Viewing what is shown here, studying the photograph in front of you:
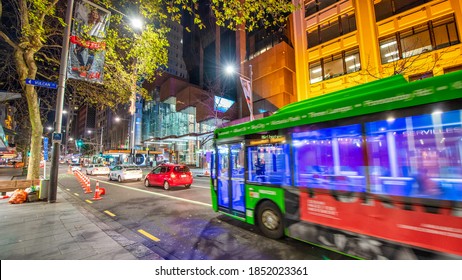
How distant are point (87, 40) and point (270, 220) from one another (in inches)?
425

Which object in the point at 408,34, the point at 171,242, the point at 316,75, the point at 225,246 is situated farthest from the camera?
the point at 316,75

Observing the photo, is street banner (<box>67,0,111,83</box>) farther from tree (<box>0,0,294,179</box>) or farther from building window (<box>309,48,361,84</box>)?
building window (<box>309,48,361,84</box>)

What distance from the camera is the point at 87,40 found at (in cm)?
948

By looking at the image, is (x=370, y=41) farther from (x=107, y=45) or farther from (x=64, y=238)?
(x=64, y=238)

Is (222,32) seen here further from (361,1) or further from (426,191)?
(426,191)


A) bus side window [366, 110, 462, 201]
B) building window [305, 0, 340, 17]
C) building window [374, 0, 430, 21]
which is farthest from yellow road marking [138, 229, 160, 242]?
building window [305, 0, 340, 17]

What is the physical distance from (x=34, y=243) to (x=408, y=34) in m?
23.2

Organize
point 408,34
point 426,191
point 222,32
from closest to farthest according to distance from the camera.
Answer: point 426,191
point 408,34
point 222,32

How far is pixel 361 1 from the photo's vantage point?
17938 millimetres

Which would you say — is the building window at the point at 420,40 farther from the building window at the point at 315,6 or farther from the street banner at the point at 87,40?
the street banner at the point at 87,40

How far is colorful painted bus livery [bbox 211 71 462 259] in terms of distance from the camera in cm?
305

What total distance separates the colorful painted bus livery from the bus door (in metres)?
0.67

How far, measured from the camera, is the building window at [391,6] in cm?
1558

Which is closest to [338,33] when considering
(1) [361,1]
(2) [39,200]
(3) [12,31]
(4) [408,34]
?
(1) [361,1]
